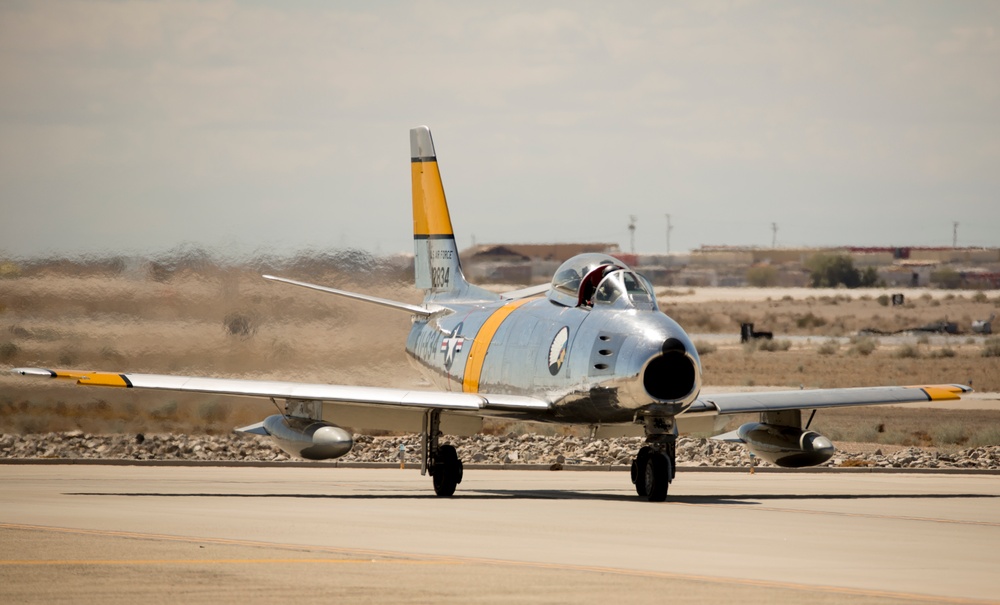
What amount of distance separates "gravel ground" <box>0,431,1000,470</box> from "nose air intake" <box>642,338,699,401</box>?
10.3m

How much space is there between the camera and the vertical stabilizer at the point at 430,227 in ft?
105

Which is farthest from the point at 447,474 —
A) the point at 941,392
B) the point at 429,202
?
the point at 429,202

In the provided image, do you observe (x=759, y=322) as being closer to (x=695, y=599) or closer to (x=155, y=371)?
(x=155, y=371)

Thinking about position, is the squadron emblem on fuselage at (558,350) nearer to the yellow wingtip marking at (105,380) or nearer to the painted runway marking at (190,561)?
the yellow wingtip marking at (105,380)

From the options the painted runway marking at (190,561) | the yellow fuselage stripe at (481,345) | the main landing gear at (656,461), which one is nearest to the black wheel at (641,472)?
the main landing gear at (656,461)

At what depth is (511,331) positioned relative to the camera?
85.4 feet

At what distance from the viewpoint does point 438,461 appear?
24.4 m

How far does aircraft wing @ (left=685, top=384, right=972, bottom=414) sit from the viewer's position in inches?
977

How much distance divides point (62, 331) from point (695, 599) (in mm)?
26996

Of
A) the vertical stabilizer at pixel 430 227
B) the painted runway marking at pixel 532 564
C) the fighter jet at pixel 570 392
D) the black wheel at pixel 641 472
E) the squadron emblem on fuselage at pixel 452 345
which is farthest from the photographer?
the vertical stabilizer at pixel 430 227

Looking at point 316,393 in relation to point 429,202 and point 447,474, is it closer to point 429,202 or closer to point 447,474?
point 447,474

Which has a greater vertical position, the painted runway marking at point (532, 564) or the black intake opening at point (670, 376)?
the black intake opening at point (670, 376)

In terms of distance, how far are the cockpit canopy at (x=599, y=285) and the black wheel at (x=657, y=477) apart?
2308mm

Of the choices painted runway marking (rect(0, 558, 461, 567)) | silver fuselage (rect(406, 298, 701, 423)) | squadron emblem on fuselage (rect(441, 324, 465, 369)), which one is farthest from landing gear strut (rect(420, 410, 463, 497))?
painted runway marking (rect(0, 558, 461, 567))
